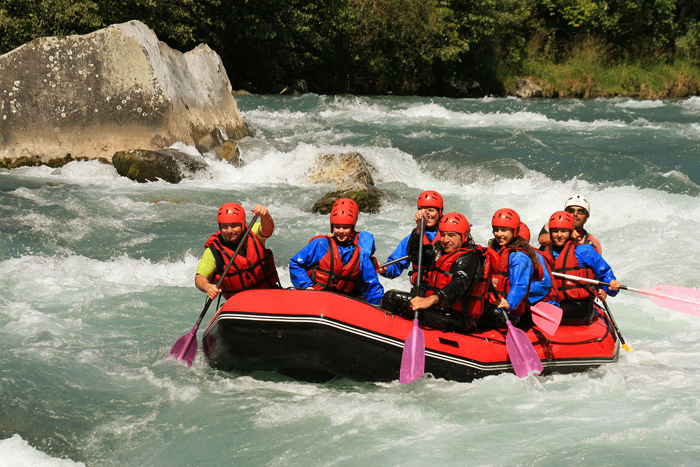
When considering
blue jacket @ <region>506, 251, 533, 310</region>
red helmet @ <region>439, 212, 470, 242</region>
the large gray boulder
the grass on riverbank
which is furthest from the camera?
the grass on riverbank

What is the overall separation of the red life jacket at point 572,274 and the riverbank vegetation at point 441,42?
51.8 ft

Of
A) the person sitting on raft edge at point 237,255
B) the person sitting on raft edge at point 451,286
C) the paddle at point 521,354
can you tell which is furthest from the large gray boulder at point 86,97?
the paddle at point 521,354

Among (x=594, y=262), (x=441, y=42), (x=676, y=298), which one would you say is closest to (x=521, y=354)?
(x=594, y=262)

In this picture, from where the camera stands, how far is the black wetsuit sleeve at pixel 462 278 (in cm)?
436

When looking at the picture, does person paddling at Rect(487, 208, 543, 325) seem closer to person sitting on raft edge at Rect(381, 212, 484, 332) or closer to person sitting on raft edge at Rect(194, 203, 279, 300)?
person sitting on raft edge at Rect(381, 212, 484, 332)

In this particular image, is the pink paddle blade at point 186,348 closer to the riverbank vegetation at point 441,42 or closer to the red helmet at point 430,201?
the red helmet at point 430,201

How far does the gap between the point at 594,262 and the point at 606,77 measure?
22.0 meters

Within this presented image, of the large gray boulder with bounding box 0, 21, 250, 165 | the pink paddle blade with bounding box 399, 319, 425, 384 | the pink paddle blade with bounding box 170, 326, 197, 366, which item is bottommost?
Result: the pink paddle blade with bounding box 170, 326, 197, 366

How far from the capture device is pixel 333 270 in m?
4.72

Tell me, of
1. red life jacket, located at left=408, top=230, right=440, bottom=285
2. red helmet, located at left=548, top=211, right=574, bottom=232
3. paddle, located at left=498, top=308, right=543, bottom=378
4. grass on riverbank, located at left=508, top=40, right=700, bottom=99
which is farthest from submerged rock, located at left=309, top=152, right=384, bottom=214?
grass on riverbank, located at left=508, top=40, right=700, bottom=99

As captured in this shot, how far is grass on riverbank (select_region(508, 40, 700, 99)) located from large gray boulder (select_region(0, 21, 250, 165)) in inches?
647

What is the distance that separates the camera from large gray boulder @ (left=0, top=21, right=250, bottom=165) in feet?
35.1

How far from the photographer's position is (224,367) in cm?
471

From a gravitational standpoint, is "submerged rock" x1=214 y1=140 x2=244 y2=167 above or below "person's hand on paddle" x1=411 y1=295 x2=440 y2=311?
above
